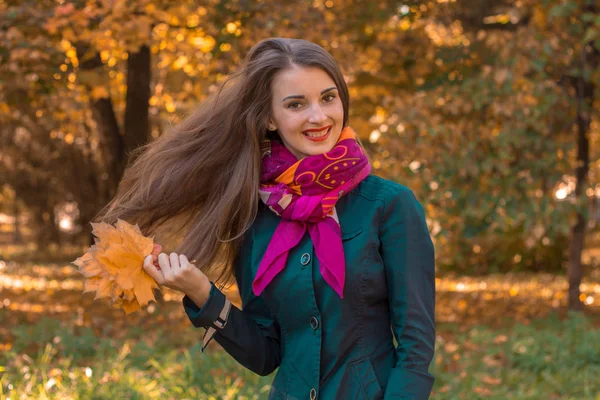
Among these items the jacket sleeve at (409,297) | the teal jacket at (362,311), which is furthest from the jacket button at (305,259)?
the jacket sleeve at (409,297)

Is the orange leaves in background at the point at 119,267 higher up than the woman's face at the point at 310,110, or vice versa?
the woman's face at the point at 310,110

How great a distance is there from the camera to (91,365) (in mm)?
6465

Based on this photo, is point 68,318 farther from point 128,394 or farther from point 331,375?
point 331,375

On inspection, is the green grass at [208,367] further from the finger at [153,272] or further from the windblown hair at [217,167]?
the finger at [153,272]

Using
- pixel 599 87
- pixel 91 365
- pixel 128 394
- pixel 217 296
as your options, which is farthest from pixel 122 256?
pixel 599 87

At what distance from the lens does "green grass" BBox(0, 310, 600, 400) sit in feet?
17.3

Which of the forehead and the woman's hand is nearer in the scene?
the woman's hand

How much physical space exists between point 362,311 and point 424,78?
25.2 ft

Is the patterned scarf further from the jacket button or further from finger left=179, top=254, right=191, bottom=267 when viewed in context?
finger left=179, top=254, right=191, bottom=267

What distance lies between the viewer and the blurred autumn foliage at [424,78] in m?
7.91

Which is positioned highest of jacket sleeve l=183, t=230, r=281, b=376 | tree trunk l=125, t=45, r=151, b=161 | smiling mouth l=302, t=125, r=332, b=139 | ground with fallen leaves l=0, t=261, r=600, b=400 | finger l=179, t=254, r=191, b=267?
smiling mouth l=302, t=125, r=332, b=139

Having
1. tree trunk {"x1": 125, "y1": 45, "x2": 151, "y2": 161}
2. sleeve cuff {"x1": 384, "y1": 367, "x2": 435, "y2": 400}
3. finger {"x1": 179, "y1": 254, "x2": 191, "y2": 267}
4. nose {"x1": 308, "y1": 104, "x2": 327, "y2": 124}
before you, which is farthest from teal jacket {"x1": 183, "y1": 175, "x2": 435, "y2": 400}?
tree trunk {"x1": 125, "y1": 45, "x2": 151, "y2": 161}

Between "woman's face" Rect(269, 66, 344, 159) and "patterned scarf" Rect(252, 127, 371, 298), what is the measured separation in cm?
5

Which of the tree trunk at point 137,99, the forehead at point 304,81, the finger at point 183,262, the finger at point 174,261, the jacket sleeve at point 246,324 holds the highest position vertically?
the forehead at point 304,81
